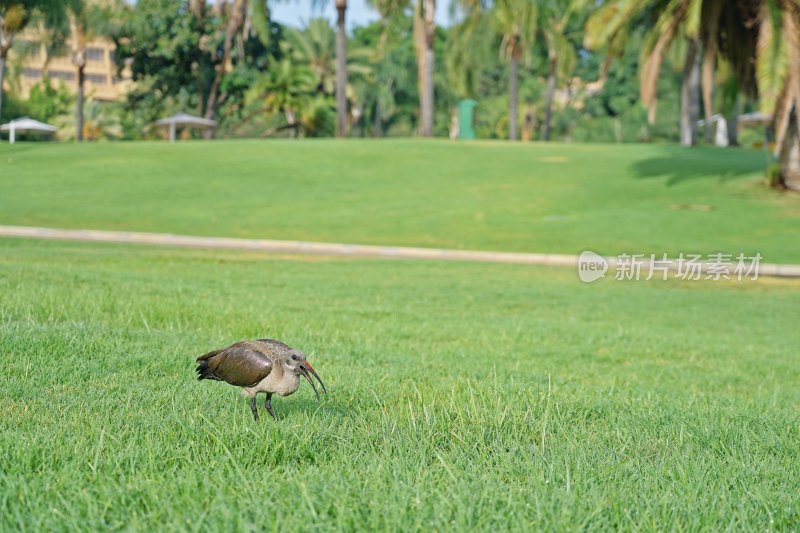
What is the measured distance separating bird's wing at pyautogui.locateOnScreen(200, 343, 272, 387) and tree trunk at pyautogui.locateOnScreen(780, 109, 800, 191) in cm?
2877

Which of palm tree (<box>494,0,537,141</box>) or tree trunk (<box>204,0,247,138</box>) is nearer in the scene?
palm tree (<box>494,0,537,141</box>)

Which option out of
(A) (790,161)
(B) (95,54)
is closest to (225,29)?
(A) (790,161)

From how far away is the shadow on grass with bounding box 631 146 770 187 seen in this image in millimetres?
34812

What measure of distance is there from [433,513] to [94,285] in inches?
329

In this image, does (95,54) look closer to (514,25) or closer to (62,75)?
(62,75)

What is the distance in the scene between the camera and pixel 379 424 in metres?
4.62

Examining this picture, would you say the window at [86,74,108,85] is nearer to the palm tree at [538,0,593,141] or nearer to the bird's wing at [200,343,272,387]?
the palm tree at [538,0,593,141]

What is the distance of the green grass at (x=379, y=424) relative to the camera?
3.27 m

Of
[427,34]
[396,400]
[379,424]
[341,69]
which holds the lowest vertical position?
[396,400]

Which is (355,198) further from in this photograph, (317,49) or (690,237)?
(317,49)

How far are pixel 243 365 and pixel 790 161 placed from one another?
30173mm

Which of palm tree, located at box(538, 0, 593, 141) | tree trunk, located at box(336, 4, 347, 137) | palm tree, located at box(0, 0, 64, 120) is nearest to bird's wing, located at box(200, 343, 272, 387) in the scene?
palm tree, located at box(0, 0, 64, 120)

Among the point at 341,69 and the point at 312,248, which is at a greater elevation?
the point at 341,69

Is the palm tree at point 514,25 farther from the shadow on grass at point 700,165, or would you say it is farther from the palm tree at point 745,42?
the palm tree at point 745,42
